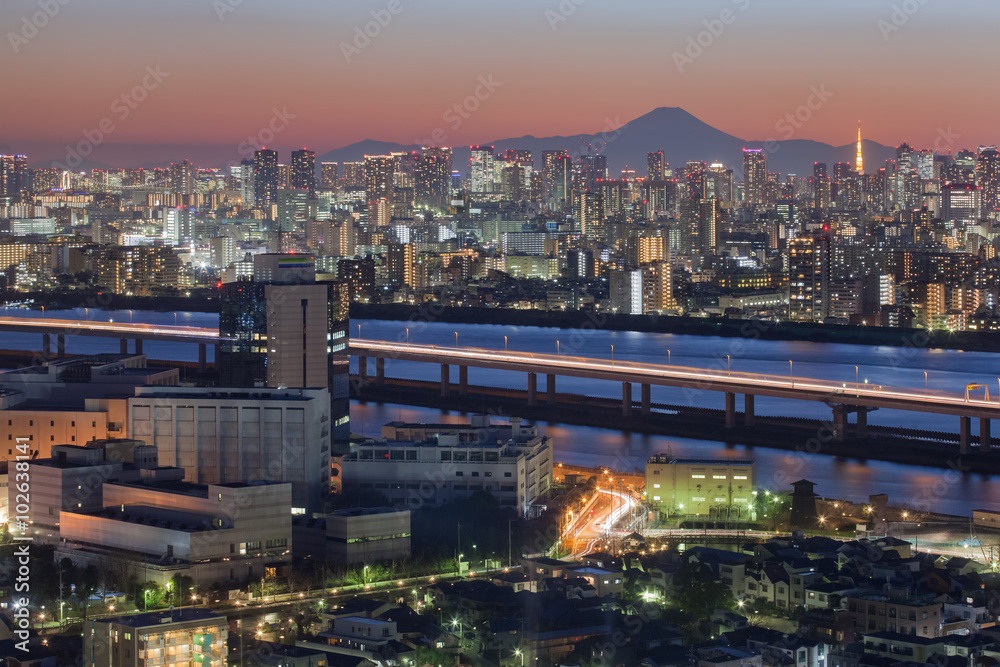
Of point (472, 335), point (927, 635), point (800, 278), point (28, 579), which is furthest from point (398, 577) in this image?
point (800, 278)

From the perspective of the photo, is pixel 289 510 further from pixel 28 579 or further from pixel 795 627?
pixel 795 627

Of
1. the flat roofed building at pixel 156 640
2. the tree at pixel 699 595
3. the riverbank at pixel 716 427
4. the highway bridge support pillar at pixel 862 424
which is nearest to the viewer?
the flat roofed building at pixel 156 640

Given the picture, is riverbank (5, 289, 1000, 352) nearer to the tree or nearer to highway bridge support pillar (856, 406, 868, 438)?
highway bridge support pillar (856, 406, 868, 438)

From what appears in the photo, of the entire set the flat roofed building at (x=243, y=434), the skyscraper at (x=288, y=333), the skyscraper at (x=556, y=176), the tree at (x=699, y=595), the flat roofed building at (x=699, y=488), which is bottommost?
the tree at (x=699, y=595)

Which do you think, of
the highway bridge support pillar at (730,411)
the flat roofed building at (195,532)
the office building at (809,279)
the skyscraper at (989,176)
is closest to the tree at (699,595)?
the flat roofed building at (195,532)

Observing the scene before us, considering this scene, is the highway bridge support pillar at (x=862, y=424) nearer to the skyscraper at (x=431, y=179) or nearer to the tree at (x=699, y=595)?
the tree at (x=699, y=595)
